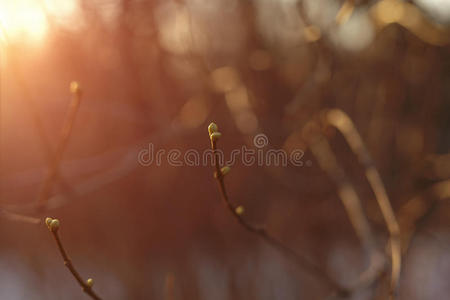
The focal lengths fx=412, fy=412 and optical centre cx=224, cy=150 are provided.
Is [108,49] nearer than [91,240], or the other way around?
[108,49]

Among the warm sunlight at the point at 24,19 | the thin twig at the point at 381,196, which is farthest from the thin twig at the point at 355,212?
the warm sunlight at the point at 24,19

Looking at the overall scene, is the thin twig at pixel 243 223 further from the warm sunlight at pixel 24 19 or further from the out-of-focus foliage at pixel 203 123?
the warm sunlight at pixel 24 19

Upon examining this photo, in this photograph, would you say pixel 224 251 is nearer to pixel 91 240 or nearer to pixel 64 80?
pixel 91 240

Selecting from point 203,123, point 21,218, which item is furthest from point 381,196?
point 203,123

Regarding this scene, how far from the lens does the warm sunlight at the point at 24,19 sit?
109 centimetres

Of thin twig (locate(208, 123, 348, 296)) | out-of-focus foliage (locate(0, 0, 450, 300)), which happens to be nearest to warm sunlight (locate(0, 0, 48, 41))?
out-of-focus foliage (locate(0, 0, 450, 300))

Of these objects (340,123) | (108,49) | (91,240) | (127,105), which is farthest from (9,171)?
(340,123)

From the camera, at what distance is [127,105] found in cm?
171

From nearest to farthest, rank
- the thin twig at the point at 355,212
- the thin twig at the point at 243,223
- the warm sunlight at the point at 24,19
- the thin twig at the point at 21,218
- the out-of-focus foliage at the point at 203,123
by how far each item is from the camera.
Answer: the thin twig at the point at 243,223 → the thin twig at the point at 21,218 → the thin twig at the point at 355,212 → the warm sunlight at the point at 24,19 → the out-of-focus foliage at the point at 203,123

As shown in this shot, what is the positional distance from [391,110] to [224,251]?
3.36 ft

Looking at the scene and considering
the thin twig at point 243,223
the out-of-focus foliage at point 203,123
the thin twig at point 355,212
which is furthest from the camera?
the out-of-focus foliage at point 203,123

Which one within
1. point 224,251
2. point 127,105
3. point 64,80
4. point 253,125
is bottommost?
point 224,251

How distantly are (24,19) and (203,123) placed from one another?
3.14ft

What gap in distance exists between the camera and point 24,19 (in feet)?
3.96
